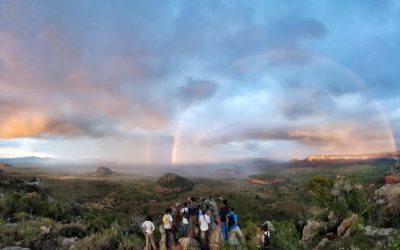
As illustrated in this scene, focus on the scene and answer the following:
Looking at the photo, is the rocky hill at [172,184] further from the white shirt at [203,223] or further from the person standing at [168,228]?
the white shirt at [203,223]

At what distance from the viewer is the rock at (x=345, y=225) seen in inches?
1296

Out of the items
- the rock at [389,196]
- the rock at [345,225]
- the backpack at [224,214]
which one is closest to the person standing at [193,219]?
the backpack at [224,214]

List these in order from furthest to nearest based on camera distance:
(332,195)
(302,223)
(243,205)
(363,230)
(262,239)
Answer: (243,205) < (302,223) < (332,195) < (363,230) < (262,239)

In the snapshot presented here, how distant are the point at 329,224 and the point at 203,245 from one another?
2258 cm

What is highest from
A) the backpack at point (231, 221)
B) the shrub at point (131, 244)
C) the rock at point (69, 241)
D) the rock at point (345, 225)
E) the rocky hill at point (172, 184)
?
the backpack at point (231, 221)

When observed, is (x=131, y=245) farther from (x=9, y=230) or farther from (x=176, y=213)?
(x=9, y=230)

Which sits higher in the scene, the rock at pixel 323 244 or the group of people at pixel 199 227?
the group of people at pixel 199 227

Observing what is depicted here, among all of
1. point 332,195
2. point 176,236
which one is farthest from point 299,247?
point 332,195

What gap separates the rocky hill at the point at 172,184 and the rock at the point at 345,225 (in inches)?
3737

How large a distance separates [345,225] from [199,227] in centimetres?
1927

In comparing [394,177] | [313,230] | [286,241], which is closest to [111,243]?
[286,241]

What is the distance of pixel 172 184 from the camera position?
465 feet

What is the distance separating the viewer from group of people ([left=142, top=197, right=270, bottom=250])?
19484 millimetres

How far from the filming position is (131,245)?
2036 centimetres
